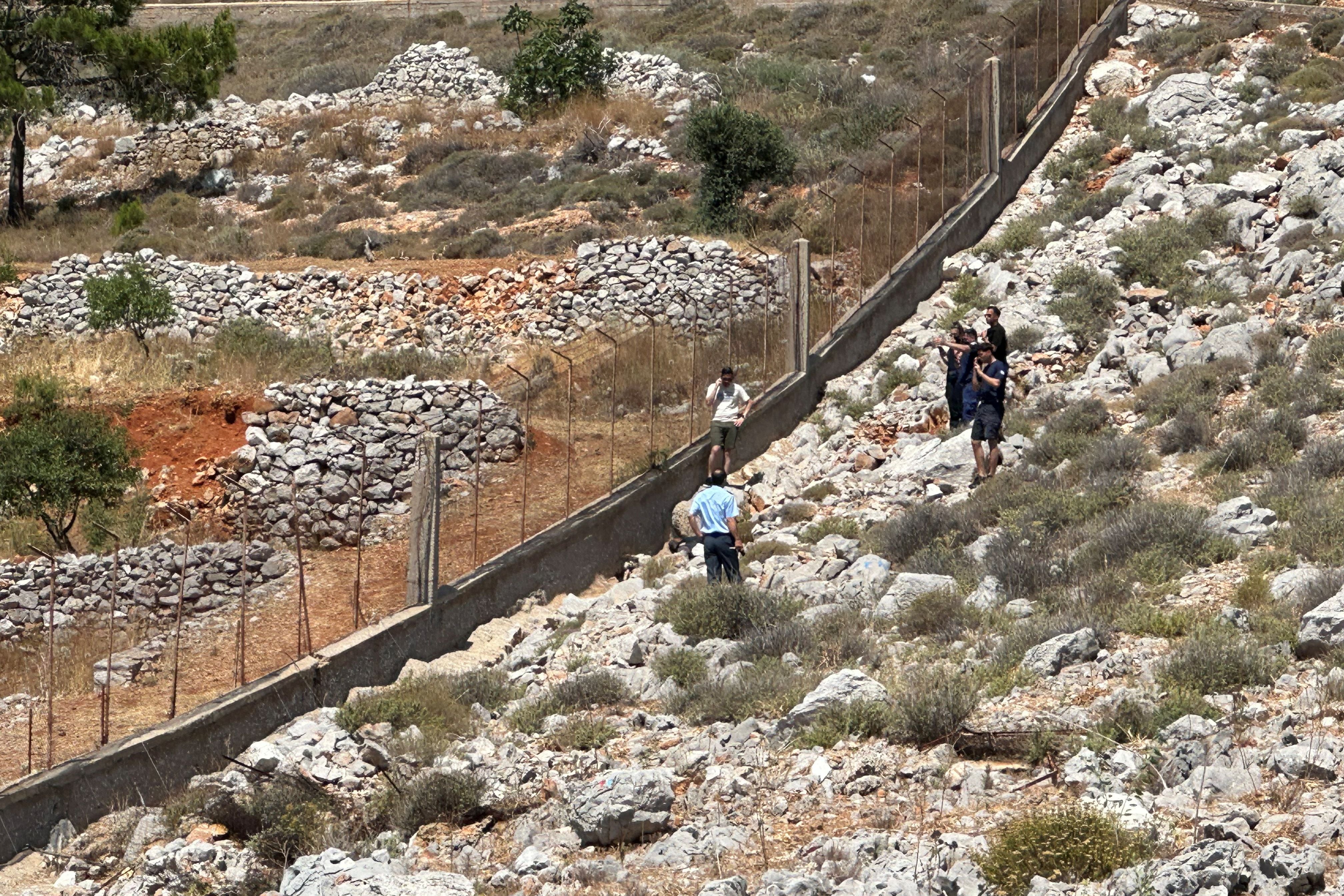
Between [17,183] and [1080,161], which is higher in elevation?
[1080,161]

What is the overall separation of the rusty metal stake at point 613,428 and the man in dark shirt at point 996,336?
169 inches

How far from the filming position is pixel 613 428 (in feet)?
65.1

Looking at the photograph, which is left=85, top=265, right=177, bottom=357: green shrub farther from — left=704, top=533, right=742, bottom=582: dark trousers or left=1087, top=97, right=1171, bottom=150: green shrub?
left=1087, top=97, right=1171, bottom=150: green shrub

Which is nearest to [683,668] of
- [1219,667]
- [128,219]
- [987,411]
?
[1219,667]

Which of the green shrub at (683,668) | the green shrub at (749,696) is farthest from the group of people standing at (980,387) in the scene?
the green shrub at (749,696)

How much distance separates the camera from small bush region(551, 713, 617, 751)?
43.4ft

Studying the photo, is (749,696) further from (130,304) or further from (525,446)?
(130,304)

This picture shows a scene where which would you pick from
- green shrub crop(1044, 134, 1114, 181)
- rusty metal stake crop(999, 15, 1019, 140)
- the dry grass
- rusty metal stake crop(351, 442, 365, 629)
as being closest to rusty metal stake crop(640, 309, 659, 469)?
rusty metal stake crop(351, 442, 365, 629)

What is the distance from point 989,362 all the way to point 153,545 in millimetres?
8987

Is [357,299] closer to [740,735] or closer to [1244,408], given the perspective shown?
[1244,408]

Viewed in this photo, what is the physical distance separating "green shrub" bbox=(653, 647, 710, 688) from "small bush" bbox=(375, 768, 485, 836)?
234 cm

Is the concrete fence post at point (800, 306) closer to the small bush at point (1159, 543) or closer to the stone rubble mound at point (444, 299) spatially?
the stone rubble mound at point (444, 299)

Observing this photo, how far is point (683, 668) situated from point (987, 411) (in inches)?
211

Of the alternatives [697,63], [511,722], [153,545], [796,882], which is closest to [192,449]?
[153,545]
